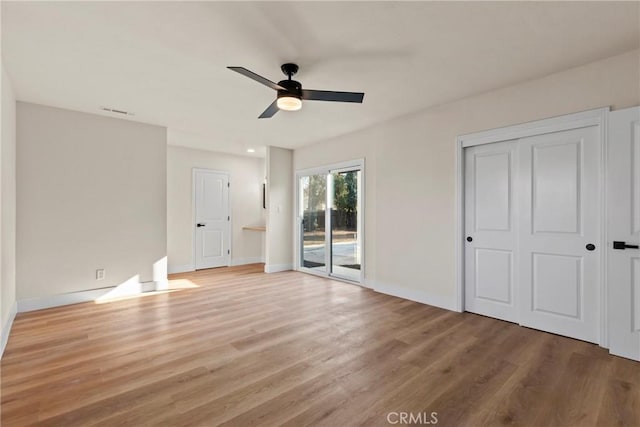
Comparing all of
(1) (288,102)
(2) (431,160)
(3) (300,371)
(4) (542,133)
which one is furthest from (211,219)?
(4) (542,133)

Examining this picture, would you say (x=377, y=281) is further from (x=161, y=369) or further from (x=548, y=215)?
(x=161, y=369)

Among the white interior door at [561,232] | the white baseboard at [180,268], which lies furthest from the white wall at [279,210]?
the white interior door at [561,232]

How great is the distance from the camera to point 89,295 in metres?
4.16

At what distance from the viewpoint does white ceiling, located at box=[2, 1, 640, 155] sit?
6.88 ft

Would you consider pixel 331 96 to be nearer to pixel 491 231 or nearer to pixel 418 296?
pixel 491 231

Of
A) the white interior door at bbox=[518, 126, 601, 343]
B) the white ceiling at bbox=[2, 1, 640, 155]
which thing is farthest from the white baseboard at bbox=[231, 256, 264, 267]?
the white interior door at bbox=[518, 126, 601, 343]

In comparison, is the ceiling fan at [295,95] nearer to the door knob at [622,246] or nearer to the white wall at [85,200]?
the door knob at [622,246]

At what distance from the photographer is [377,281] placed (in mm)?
4672

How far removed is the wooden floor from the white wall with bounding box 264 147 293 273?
8.44ft

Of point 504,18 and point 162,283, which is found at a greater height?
point 504,18

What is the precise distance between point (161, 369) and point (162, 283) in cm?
279

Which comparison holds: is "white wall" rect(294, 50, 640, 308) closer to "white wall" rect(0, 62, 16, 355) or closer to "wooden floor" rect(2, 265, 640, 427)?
"wooden floor" rect(2, 265, 640, 427)

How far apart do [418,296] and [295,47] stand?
11.3 ft

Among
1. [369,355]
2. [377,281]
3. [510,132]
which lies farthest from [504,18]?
[377,281]
